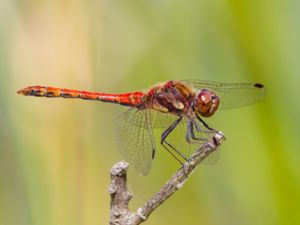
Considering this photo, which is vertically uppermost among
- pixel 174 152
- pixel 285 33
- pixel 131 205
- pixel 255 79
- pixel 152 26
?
pixel 152 26

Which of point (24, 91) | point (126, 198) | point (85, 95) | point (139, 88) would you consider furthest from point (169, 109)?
point (126, 198)

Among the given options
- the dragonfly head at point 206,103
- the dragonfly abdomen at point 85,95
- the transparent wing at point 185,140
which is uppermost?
the dragonfly abdomen at point 85,95

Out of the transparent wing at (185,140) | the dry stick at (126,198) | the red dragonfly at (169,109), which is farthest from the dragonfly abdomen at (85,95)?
the dry stick at (126,198)

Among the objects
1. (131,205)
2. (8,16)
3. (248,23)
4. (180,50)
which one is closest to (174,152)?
(131,205)

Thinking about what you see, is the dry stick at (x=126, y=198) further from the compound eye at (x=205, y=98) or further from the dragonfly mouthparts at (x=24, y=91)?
the dragonfly mouthparts at (x=24, y=91)

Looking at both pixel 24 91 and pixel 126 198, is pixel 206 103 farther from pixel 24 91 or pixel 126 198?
pixel 126 198

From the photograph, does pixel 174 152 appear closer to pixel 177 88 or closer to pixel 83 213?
pixel 177 88
